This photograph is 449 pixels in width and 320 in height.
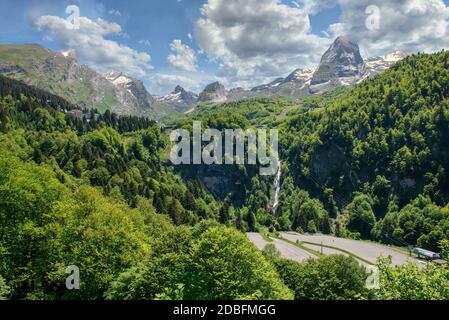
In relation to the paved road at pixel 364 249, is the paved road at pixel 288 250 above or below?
above

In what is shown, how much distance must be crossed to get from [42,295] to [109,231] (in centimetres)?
1034

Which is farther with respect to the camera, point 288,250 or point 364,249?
point 364,249

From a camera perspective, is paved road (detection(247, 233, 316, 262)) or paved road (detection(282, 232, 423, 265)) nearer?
paved road (detection(247, 233, 316, 262))

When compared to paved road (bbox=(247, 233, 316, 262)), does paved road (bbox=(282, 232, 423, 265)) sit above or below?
below

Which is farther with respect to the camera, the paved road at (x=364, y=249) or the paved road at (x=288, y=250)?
the paved road at (x=364, y=249)

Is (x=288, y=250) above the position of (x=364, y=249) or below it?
above

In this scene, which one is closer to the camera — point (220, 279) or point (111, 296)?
point (220, 279)

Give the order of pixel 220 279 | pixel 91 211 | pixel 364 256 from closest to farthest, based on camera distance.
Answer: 1. pixel 220 279
2. pixel 91 211
3. pixel 364 256

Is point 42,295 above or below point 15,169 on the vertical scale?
below
